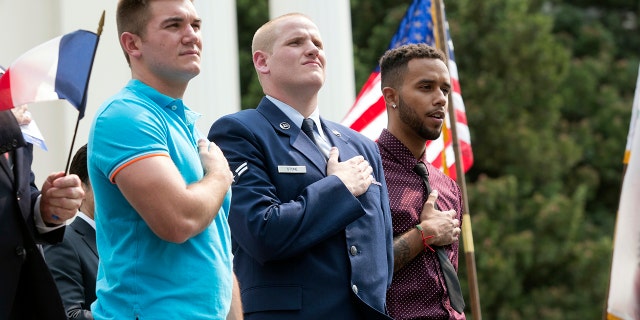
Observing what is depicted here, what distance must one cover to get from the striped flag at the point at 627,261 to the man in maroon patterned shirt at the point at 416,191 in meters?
0.77

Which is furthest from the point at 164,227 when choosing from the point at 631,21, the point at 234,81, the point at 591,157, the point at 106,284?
the point at 631,21

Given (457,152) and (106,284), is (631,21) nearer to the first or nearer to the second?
(457,152)

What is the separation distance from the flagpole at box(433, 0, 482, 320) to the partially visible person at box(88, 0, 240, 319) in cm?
323

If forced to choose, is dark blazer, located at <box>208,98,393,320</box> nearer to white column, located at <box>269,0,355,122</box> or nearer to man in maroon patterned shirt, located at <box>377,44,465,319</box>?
man in maroon patterned shirt, located at <box>377,44,465,319</box>

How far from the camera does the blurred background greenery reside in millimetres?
21422

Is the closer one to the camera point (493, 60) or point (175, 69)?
point (175, 69)

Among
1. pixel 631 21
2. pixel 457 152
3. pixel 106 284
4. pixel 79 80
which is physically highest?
pixel 79 80

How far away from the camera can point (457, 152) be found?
333 inches

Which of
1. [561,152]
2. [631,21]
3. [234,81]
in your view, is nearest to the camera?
[234,81]

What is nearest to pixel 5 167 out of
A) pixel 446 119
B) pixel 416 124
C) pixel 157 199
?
pixel 157 199

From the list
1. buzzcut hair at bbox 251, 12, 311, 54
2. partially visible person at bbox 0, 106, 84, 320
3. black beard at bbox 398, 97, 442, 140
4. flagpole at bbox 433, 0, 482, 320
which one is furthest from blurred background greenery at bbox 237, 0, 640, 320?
partially visible person at bbox 0, 106, 84, 320

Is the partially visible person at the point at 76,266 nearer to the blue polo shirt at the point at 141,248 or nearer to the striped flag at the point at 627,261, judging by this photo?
the blue polo shirt at the point at 141,248

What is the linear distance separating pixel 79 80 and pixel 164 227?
0.73 metres

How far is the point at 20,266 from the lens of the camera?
4605 mm
